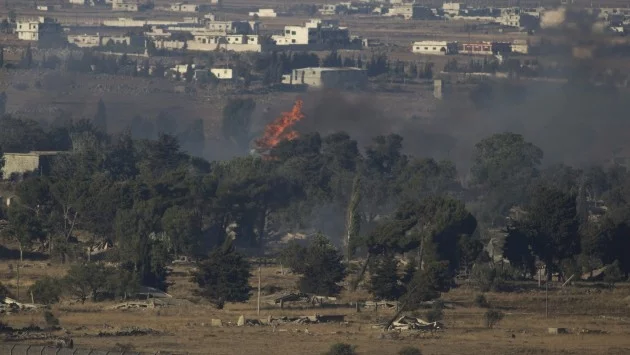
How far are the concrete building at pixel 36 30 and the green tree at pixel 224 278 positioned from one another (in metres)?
124

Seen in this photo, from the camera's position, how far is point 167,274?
6588 centimetres

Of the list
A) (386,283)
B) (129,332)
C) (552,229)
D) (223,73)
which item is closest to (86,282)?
(129,332)

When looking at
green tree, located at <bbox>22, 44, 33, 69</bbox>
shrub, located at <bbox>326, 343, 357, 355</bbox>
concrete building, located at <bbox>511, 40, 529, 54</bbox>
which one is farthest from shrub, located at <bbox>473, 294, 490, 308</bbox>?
concrete building, located at <bbox>511, 40, 529, 54</bbox>

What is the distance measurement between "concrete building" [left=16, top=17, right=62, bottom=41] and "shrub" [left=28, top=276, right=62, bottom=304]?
12572cm

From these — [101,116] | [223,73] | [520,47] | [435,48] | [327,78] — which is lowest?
[435,48]

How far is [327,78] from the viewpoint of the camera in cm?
14575

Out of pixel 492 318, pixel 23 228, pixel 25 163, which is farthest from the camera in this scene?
pixel 25 163

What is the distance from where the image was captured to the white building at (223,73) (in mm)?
151250

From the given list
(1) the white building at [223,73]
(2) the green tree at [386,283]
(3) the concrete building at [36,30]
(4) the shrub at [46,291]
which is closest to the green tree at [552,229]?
(2) the green tree at [386,283]

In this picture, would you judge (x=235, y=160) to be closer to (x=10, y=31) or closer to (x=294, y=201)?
(x=294, y=201)

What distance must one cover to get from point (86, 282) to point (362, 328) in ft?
31.2

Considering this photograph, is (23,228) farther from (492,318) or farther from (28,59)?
(28,59)

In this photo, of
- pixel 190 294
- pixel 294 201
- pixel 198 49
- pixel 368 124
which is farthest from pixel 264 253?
pixel 198 49

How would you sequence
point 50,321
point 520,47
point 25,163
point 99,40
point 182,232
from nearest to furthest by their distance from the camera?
point 50,321 < point 182,232 < point 25,163 < point 520,47 < point 99,40
